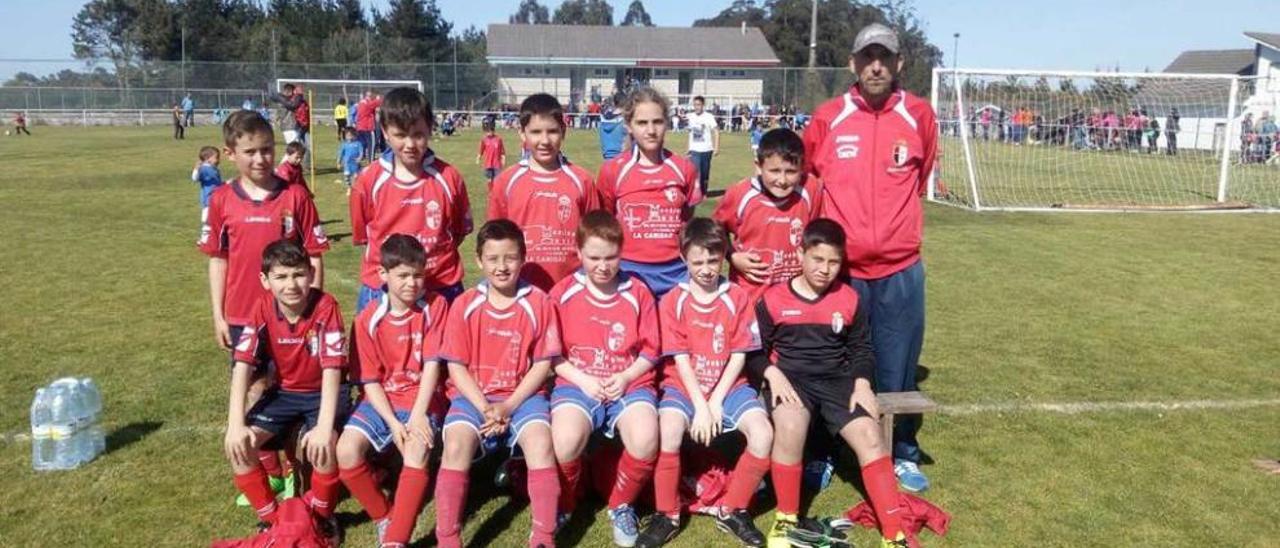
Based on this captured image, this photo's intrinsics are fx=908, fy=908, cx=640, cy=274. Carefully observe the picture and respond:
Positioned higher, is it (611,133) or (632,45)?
(632,45)

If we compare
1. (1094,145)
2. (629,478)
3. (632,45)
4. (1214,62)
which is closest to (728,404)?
(629,478)

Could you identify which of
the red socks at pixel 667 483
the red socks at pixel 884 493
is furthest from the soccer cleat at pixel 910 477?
the red socks at pixel 667 483

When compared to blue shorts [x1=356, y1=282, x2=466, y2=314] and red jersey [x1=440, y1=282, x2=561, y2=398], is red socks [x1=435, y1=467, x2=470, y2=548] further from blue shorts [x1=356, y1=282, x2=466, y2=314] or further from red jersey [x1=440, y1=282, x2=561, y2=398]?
blue shorts [x1=356, y1=282, x2=466, y2=314]

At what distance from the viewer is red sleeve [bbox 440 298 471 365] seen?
12.2 feet

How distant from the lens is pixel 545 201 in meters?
4.31

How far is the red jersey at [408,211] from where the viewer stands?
409cm

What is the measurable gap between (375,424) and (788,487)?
1695 millimetres

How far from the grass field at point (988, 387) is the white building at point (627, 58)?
39463 mm

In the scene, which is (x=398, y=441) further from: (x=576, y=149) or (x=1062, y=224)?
(x=576, y=149)

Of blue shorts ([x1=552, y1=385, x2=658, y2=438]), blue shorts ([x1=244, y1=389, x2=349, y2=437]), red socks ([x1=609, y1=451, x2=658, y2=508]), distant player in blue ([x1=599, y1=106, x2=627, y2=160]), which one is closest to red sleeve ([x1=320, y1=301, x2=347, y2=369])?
blue shorts ([x1=244, y1=389, x2=349, y2=437])

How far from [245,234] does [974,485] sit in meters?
3.54

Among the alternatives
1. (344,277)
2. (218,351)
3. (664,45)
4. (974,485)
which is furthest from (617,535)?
(664,45)

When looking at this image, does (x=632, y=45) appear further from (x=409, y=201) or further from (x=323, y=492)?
(x=323, y=492)

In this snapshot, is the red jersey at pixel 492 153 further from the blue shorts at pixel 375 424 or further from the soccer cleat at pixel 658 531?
the soccer cleat at pixel 658 531
